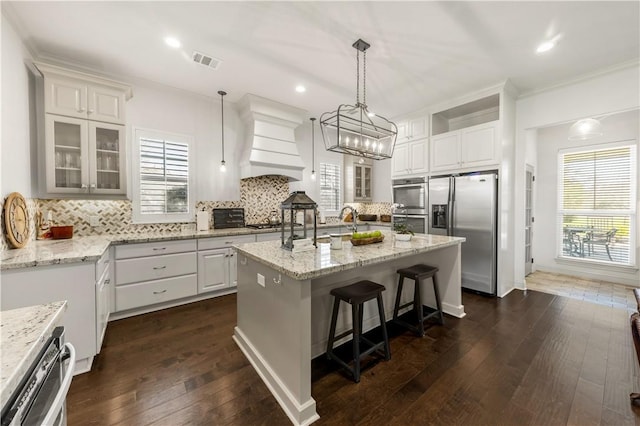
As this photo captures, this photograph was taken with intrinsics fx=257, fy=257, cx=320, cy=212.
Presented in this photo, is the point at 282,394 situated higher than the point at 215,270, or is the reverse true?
the point at 215,270

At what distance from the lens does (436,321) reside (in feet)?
9.57

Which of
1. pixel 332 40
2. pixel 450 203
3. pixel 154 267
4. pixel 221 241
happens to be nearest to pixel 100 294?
pixel 154 267

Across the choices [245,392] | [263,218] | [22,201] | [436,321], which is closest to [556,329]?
[436,321]

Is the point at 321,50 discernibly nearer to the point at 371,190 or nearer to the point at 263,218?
the point at 263,218

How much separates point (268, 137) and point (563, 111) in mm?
4249

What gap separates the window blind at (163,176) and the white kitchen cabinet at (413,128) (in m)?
3.71

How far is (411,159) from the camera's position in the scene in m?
4.64

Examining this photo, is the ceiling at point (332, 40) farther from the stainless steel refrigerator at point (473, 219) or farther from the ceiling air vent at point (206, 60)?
the stainless steel refrigerator at point (473, 219)

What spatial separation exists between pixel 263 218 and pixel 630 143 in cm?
611

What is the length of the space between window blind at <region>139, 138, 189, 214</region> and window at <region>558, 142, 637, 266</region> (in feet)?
21.7

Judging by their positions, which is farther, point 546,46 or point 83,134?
point 83,134

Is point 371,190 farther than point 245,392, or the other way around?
point 371,190

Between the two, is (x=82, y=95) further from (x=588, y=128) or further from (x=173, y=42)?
(x=588, y=128)

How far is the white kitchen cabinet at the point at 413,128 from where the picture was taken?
4465 mm
